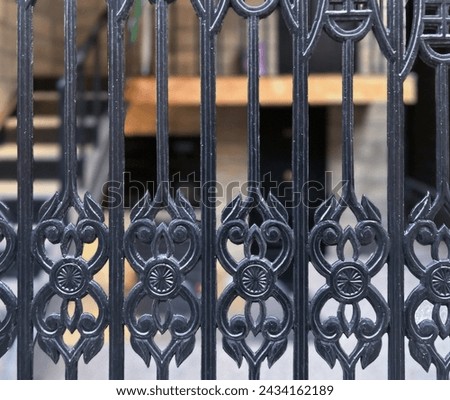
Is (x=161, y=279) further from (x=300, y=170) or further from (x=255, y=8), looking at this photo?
(x=255, y=8)

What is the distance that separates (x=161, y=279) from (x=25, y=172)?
365mm

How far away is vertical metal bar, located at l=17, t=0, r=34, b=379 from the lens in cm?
117

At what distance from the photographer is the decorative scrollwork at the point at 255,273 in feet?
3.78

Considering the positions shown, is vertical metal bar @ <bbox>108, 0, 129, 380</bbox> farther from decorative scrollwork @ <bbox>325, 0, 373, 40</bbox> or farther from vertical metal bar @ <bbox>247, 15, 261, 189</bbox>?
decorative scrollwork @ <bbox>325, 0, 373, 40</bbox>

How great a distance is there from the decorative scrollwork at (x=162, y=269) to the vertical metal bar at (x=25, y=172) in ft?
0.69

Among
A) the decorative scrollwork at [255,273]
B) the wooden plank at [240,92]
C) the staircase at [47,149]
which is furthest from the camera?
the wooden plank at [240,92]

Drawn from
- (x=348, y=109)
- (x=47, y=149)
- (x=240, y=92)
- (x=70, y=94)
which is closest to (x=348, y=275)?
(x=348, y=109)

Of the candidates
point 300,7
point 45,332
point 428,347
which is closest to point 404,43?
point 300,7

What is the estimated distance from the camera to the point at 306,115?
1171 mm

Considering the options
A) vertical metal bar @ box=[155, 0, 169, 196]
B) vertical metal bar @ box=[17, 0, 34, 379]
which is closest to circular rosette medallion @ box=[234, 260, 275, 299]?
vertical metal bar @ box=[155, 0, 169, 196]

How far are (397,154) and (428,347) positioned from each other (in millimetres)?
415

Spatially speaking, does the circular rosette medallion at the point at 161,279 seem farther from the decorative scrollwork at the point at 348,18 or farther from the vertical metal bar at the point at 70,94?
the decorative scrollwork at the point at 348,18

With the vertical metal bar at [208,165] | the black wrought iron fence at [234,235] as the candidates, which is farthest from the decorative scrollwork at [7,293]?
the vertical metal bar at [208,165]

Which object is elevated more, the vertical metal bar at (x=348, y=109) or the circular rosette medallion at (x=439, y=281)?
the vertical metal bar at (x=348, y=109)
